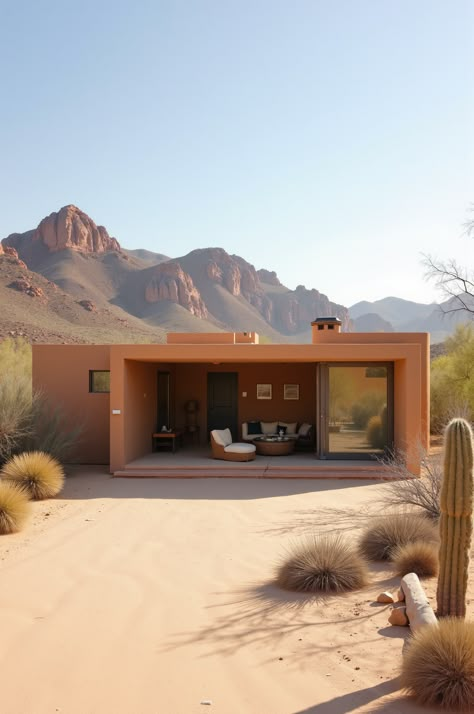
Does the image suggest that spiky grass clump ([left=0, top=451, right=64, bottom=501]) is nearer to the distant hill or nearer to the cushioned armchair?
the cushioned armchair

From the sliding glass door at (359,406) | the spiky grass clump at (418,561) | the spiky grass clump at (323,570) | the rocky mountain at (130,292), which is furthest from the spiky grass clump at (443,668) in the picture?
the rocky mountain at (130,292)

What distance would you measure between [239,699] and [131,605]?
2.10 metres

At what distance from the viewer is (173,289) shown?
7269cm

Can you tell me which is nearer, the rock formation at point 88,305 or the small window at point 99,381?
the small window at point 99,381

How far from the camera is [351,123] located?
1527 cm

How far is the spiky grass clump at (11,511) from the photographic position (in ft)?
28.4

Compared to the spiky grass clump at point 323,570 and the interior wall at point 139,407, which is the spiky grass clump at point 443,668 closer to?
the spiky grass clump at point 323,570

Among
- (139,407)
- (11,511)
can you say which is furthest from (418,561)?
(139,407)

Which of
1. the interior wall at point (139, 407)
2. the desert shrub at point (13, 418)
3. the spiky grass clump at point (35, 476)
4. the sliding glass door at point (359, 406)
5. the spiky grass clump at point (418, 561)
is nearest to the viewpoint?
the spiky grass clump at point (418, 561)

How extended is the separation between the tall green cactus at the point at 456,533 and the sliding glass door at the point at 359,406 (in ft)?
29.5

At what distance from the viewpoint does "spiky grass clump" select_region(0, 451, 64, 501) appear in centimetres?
1113

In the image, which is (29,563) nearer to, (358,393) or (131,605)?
(131,605)

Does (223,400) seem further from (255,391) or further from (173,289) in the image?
(173,289)

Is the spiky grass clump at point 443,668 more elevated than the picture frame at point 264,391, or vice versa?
the picture frame at point 264,391
